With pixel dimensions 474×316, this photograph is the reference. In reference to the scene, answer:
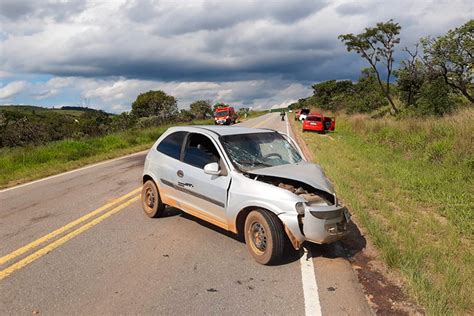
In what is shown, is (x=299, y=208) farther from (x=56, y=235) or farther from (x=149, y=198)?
(x=56, y=235)

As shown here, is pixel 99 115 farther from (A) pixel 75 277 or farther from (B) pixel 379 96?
(A) pixel 75 277

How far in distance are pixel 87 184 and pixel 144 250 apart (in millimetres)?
5550

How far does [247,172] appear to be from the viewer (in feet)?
16.6

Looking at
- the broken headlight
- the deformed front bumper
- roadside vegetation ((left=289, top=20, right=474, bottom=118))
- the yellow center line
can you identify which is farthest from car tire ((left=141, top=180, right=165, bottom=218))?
roadside vegetation ((left=289, top=20, right=474, bottom=118))

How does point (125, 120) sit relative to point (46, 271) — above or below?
above

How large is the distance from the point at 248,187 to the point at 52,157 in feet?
40.7

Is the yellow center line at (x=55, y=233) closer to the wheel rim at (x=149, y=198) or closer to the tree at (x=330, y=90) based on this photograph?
the wheel rim at (x=149, y=198)

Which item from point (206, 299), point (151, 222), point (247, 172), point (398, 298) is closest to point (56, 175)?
point (151, 222)

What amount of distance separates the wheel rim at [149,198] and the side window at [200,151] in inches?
47.6

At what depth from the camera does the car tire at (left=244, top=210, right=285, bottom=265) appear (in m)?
4.52

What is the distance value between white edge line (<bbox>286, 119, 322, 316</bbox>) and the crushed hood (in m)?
0.95

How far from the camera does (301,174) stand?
5.12 m

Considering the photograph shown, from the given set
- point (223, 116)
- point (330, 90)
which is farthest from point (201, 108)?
point (330, 90)

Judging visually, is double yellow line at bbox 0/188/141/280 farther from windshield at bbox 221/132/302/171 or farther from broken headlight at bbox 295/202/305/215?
broken headlight at bbox 295/202/305/215
